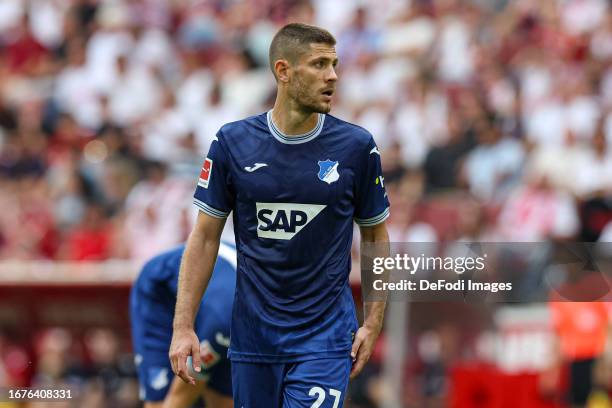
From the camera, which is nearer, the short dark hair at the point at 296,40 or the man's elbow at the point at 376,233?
the short dark hair at the point at 296,40

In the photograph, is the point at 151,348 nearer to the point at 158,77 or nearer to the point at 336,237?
the point at 336,237

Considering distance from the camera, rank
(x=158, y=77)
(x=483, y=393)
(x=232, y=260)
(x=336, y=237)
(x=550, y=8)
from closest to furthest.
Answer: (x=336, y=237)
(x=232, y=260)
(x=483, y=393)
(x=550, y=8)
(x=158, y=77)

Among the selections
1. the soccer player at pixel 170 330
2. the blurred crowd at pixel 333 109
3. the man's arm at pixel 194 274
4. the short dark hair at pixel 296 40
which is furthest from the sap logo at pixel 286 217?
the blurred crowd at pixel 333 109

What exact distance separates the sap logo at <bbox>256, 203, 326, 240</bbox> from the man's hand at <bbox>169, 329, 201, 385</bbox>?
0.64 meters

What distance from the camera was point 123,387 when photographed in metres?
13.3

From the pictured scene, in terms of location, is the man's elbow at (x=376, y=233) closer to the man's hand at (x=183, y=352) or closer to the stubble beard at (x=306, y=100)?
the stubble beard at (x=306, y=100)

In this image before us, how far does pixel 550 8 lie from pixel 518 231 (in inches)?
163

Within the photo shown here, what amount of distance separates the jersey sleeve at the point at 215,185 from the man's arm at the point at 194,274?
2.0 inches

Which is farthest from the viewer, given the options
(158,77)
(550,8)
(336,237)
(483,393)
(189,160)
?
(158,77)

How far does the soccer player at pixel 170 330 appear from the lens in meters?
8.52

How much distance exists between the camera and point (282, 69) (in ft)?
21.8

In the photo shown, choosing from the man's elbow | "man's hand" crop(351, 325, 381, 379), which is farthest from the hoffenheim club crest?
"man's hand" crop(351, 325, 381, 379)

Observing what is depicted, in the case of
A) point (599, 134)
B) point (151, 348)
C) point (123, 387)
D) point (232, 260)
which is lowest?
point (123, 387)

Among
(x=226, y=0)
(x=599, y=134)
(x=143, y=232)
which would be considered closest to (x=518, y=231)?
(x=599, y=134)
